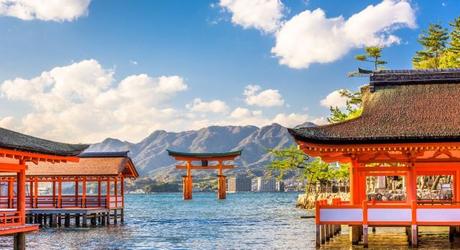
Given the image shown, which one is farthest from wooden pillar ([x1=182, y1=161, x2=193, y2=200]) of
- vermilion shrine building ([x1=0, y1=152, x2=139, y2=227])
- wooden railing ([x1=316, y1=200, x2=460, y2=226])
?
wooden railing ([x1=316, y1=200, x2=460, y2=226])

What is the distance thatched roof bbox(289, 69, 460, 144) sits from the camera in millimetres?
28031

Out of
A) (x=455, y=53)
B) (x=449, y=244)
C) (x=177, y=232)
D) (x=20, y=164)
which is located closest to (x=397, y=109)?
(x=449, y=244)

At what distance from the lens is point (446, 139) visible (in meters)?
27.5

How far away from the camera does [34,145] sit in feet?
90.7

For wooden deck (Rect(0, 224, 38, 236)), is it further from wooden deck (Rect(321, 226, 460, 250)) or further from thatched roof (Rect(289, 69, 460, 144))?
wooden deck (Rect(321, 226, 460, 250))

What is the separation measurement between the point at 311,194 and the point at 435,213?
48600 mm

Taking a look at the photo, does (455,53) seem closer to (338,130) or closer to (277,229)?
(277,229)

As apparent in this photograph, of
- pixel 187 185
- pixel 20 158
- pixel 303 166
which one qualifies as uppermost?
pixel 20 158

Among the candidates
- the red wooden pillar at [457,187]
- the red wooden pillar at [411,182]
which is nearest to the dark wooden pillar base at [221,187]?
the red wooden pillar at [457,187]

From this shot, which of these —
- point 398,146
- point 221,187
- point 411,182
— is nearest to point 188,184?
point 221,187

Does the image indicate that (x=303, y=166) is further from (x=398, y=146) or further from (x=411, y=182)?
(x=398, y=146)

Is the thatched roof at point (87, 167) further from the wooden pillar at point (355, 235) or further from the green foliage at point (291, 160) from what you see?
the wooden pillar at point (355, 235)

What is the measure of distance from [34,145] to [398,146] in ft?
46.0

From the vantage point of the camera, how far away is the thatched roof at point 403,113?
2803 centimetres
